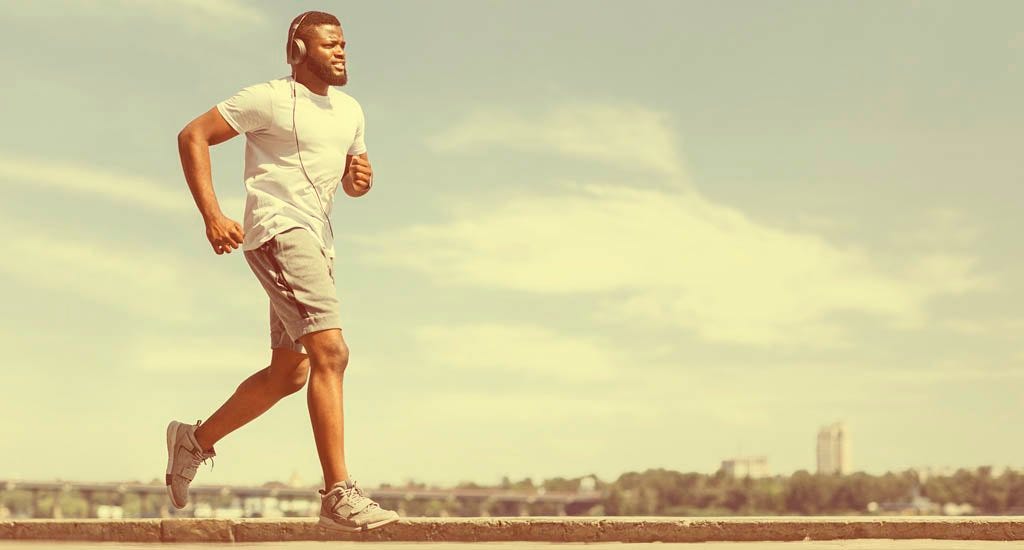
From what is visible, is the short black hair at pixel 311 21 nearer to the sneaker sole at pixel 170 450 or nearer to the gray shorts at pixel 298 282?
the gray shorts at pixel 298 282

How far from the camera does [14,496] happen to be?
630 feet

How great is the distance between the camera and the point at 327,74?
757 cm

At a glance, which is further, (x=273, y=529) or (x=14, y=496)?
(x=14, y=496)

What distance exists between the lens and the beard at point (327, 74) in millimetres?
7570

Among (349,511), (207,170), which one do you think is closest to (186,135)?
(207,170)

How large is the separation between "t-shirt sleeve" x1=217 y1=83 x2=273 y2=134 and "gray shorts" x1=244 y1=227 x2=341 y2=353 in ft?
2.01

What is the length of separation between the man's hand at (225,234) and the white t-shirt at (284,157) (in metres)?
0.18

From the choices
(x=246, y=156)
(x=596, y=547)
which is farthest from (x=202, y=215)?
(x=596, y=547)

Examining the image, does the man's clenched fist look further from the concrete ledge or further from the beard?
the concrete ledge

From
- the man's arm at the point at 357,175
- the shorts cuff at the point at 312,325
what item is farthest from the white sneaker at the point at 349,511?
the man's arm at the point at 357,175

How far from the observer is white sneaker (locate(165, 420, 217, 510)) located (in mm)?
8055

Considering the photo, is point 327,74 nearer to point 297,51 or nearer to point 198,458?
point 297,51

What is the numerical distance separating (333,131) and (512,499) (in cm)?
18604

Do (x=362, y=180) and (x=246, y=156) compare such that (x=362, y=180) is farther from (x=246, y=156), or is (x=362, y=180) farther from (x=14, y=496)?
(x=14, y=496)
